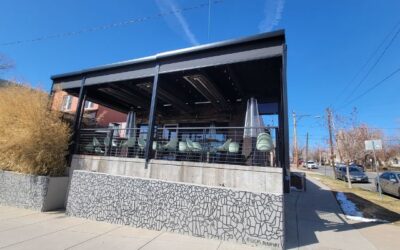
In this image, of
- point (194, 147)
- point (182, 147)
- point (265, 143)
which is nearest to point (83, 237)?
point (182, 147)

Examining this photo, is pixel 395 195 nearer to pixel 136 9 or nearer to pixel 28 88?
pixel 136 9

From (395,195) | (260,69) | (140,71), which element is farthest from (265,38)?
(395,195)

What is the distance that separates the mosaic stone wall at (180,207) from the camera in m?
4.74

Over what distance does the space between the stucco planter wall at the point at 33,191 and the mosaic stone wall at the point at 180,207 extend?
0.92m

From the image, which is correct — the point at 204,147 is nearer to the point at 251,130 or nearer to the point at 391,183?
the point at 251,130

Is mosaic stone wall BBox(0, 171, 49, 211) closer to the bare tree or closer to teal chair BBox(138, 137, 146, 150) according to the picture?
teal chair BBox(138, 137, 146, 150)

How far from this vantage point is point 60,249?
4.12 metres

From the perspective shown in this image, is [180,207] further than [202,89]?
No

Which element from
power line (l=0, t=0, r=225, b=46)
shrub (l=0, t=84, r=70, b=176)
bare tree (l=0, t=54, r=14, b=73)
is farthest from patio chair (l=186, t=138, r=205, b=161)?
bare tree (l=0, t=54, r=14, b=73)

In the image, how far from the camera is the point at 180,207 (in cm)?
544

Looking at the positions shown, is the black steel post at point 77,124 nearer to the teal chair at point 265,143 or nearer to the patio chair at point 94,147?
the patio chair at point 94,147

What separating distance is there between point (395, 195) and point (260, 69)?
36.3ft

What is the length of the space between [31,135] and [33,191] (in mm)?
1795

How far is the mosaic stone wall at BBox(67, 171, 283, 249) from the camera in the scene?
4.74 meters
